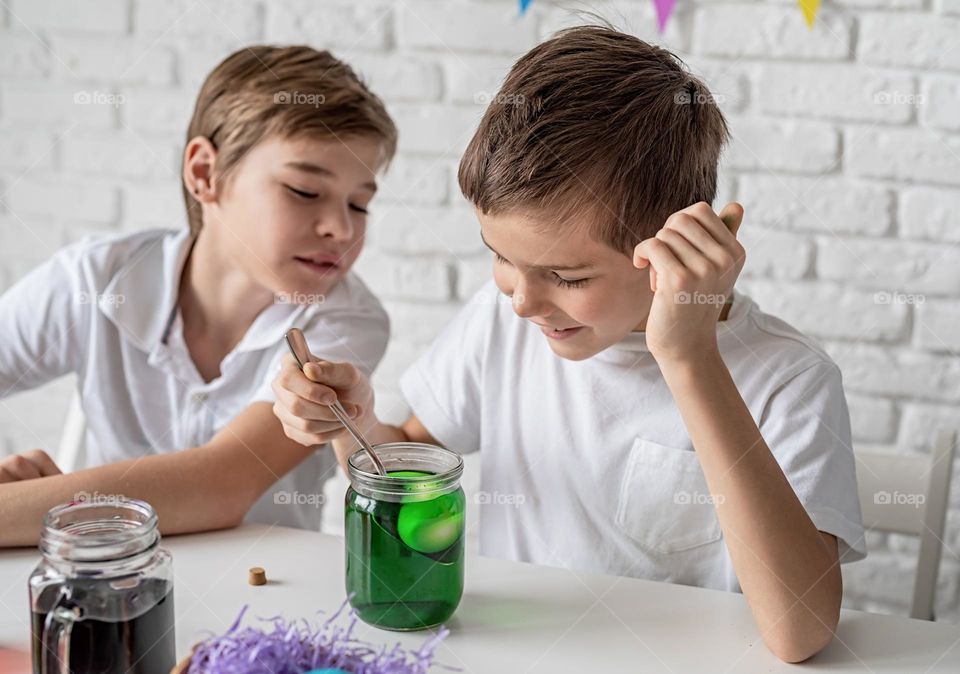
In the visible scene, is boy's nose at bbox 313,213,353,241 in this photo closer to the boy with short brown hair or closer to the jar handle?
the boy with short brown hair

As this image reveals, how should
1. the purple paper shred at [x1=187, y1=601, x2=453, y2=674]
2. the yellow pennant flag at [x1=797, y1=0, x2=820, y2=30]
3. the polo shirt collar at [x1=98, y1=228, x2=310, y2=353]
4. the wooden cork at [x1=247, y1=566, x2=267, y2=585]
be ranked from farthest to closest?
the yellow pennant flag at [x1=797, y1=0, x2=820, y2=30], the polo shirt collar at [x1=98, y1=228, x2=310, y2=353], the wooden cork at [x1=247, y1=566, x2=267, y2=585], the purple paper shred at [x1=187, y1=601, x2=453, y2=674]

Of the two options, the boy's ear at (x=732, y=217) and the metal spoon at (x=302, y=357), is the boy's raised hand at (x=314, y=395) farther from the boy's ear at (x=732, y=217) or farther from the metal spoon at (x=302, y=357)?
the boy's ear at (x=732, y=217)

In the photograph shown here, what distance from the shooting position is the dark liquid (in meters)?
0.63

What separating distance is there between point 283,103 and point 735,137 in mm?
714

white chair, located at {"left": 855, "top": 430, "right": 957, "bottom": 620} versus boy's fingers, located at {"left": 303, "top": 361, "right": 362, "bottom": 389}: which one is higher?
boy's fingers, located at {"left": 303, "top": 361, "right": 362, "bottom": 389}

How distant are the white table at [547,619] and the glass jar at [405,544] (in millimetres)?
21

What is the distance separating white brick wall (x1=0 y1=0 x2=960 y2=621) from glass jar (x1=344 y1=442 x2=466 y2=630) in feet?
3.26

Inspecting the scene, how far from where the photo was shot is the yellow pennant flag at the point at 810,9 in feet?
4.97

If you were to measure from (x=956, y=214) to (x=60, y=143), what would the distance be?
5.08ft

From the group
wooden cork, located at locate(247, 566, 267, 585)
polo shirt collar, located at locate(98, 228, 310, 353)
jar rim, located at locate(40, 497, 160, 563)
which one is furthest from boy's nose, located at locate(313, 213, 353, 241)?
jar rim, located at locate(40, 497, 160, 563)

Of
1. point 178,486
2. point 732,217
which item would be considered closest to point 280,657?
point 178,486

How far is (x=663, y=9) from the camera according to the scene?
157 centimetres

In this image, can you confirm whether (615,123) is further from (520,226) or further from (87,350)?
(87,350)

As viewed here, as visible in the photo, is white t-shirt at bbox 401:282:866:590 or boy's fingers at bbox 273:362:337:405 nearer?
boy's fingers at bbox 273:362:337:405
